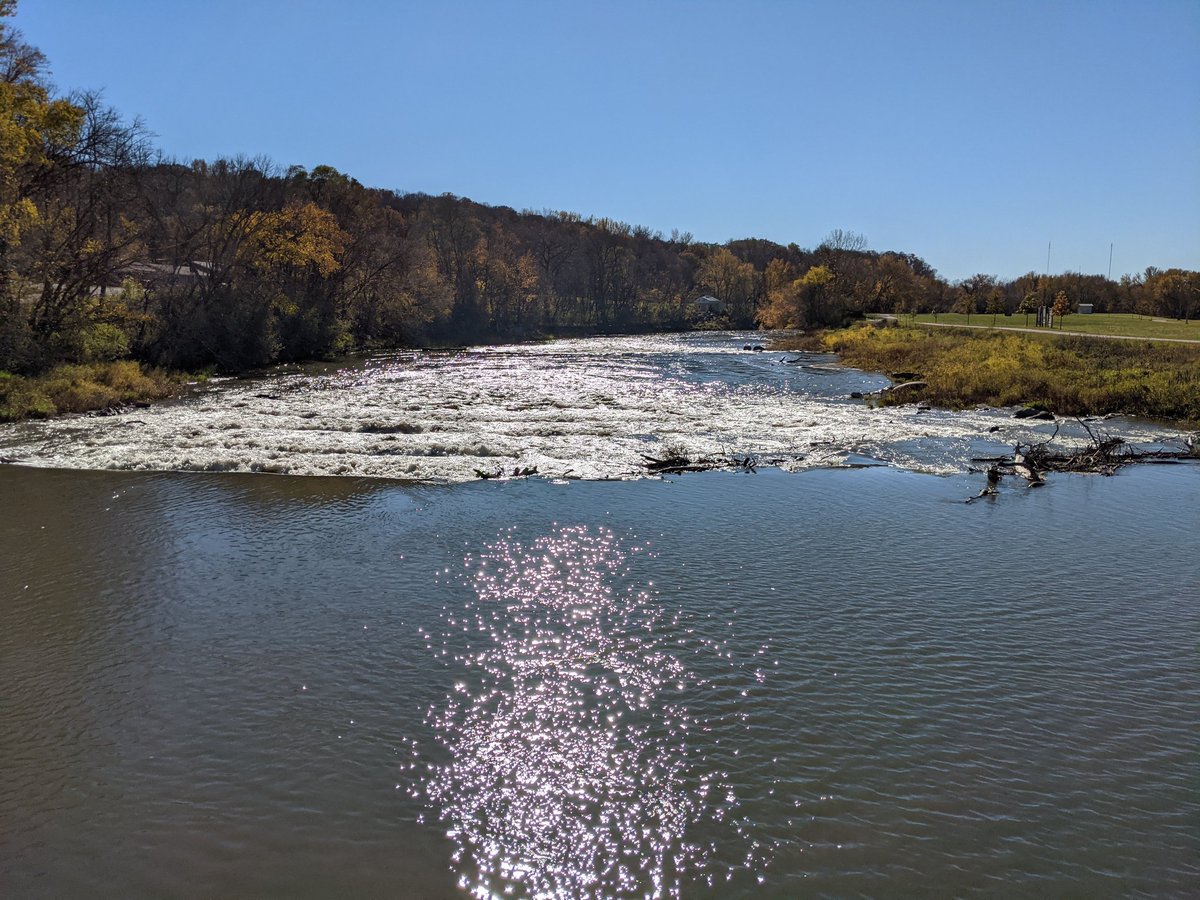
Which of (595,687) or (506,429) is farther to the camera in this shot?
(506,429)

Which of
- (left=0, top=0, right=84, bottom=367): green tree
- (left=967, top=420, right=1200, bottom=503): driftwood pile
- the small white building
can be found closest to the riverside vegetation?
(left=0, top=0, right=84, bottom=367): green tree

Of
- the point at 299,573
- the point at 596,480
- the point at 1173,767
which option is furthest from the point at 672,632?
the point at 596,480

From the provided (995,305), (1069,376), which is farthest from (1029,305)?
(1069,376)

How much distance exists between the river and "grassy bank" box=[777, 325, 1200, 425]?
10.7 metres

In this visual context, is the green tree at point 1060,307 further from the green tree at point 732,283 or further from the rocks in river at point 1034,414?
the green tree at point 732,283

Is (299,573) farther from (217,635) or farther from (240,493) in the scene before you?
(240,493)

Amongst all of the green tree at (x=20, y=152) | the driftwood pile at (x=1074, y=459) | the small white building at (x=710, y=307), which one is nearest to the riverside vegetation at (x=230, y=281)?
the green tree at (x=20, y=152)

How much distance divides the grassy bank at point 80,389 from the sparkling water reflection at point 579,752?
21.6m

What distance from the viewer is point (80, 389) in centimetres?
2617

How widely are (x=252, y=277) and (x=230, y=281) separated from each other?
143 inches

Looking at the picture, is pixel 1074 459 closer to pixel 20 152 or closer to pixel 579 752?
pixel 579 752

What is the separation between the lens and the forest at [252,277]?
2823 cm

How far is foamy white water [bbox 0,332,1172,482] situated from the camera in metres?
18.5

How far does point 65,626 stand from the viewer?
29.9ft
